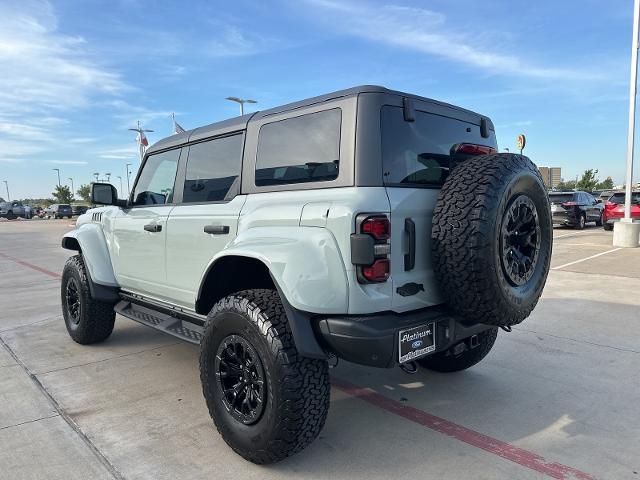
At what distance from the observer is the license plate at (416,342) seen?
93.2 inches

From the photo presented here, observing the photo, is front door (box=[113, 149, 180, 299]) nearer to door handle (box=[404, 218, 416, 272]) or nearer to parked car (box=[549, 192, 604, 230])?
door handle (box=[404, 218, 416, 272])

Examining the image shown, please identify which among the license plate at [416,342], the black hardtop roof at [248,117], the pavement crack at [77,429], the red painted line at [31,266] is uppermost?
the black hardtop roof at [248,117]

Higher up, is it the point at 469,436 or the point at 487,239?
the point at 487,239

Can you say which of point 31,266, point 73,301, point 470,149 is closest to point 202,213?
point 470,149

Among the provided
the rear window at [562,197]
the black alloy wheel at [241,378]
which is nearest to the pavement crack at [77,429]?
the black alloy wheel at [241,378]

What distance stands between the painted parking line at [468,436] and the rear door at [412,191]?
896 millimetres

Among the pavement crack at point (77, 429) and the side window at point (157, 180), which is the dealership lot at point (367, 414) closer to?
the pavement crack at point (77, 429)

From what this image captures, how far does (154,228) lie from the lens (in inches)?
145

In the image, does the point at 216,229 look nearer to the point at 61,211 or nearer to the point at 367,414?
the point at 367,414

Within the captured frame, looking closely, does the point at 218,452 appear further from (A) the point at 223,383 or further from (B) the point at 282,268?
(B) the point at 282,268

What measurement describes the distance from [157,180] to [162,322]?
120cm

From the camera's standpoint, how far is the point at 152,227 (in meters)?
3.71

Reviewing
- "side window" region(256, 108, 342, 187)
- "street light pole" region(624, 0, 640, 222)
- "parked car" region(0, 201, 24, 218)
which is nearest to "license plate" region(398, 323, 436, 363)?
"side window" region(256, 108, 342, 187)

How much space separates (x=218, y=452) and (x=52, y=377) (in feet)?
6.54
